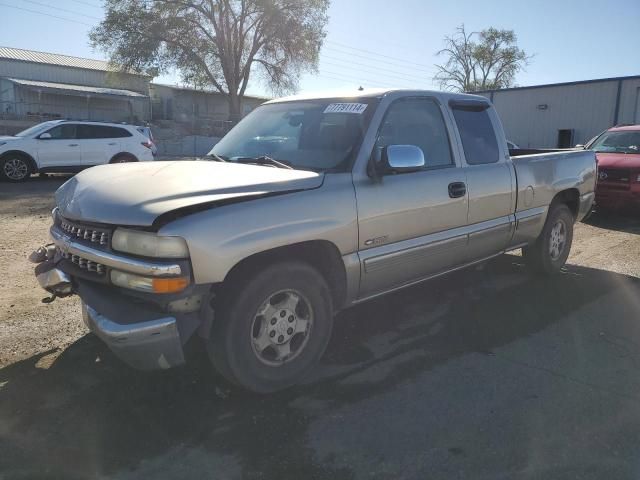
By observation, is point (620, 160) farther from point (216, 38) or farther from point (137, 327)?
point (216, 38)

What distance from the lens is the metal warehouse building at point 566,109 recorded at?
22250 millimetres

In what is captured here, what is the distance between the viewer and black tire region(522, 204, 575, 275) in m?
5.61

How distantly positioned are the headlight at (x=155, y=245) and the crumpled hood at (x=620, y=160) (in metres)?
8.83

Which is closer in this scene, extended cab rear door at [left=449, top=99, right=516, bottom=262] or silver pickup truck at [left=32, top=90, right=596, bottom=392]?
silver pickup truck at [left=32, top=90, right=596, bottom=392]

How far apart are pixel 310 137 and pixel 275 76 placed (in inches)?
1555

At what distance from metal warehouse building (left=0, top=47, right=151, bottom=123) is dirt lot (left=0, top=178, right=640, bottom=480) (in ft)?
114

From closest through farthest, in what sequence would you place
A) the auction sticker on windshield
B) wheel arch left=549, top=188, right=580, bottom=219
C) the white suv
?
the auction sticker on windshield → wheel arch left=549, top=188, right=580, bottom=219 → the white suv

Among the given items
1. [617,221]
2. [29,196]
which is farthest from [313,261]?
[29,196]

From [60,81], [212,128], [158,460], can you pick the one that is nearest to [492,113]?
[158,460]

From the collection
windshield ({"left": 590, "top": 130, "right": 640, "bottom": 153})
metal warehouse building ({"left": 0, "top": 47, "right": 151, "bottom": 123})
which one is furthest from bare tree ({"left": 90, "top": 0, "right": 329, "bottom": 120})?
windshield ({"left": 590, "top": 130, "right": 640, "bottom": 153})

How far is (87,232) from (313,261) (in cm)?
139

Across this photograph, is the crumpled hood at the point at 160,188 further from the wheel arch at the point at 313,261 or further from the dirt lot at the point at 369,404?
the dirt lot at the point at 369,404

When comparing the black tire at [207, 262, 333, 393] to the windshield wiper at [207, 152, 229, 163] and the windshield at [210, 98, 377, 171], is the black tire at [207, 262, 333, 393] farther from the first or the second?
the windshield wiper at [207, 152, 229, 163]

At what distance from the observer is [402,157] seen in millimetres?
3514
